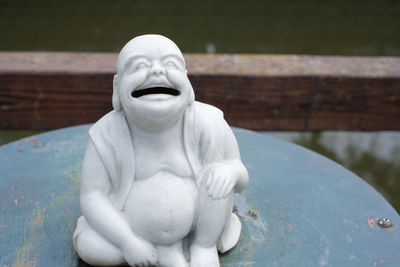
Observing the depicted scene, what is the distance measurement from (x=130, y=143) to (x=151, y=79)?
0.71 ft

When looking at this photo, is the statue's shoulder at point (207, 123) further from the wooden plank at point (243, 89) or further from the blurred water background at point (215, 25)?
the blurred water background at point (215, 25)

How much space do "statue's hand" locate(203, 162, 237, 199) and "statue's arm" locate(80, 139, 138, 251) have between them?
0.25 metres

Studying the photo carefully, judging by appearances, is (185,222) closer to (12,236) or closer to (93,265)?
(93,265)

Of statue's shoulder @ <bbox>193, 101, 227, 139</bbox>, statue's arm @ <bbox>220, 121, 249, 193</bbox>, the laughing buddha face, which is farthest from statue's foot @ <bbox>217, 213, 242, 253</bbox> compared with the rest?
the laughing buddha face

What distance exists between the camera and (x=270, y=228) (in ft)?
5.43

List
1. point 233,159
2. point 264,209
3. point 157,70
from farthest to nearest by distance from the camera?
point 264,209, point 233,159, point 157,70

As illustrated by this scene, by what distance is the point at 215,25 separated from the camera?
5141 mm

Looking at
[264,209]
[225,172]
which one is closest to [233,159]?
[225,172]

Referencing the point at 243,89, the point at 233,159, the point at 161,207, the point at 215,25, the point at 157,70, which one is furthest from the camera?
the point at 215,25

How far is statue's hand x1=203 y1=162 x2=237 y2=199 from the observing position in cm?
138

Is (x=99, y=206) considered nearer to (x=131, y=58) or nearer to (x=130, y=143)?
(x=130, y=143)

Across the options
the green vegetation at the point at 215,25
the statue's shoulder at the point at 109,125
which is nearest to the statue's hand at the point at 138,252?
the statue's shoulder at the point at 109,125

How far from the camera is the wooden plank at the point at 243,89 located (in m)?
2.45

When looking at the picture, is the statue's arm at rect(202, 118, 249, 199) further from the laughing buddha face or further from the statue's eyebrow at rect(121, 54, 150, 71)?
the statue's eyebrow at rect(121, 54, 150, 71)
